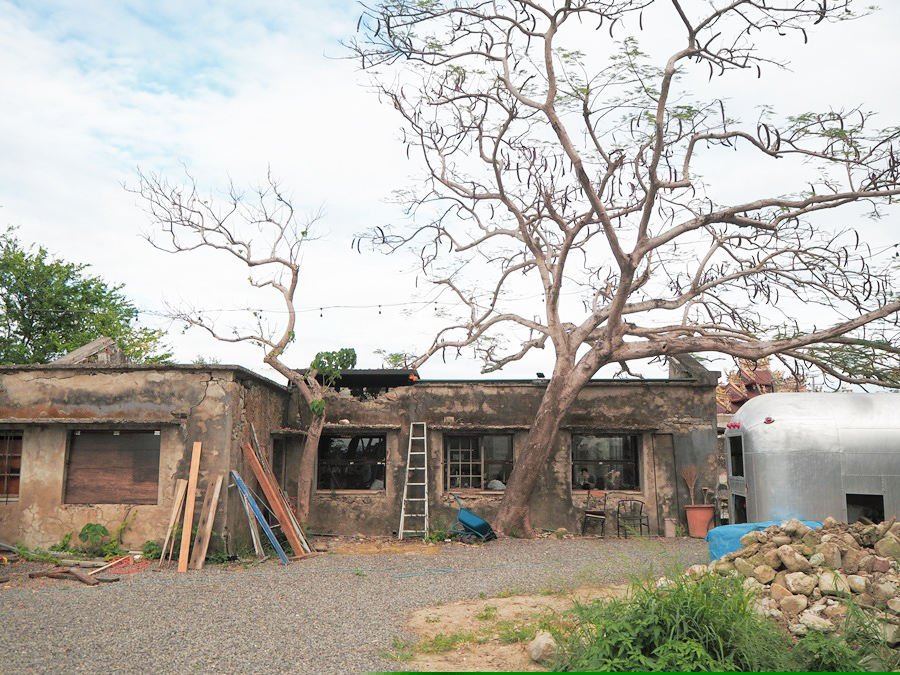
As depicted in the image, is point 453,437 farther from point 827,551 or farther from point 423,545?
point 827,551

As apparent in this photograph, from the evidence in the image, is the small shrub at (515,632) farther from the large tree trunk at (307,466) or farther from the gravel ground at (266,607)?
the large tree trunk at (307,466)

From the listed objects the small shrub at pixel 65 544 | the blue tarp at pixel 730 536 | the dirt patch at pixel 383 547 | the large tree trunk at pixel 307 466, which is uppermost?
the large tree trunk at pixel 307 466

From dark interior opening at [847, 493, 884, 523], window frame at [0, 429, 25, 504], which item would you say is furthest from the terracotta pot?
window frame at [0, 429, 25, 504]

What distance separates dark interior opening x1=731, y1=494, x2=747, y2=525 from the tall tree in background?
2219 centimetres

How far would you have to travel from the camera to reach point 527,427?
1377cm

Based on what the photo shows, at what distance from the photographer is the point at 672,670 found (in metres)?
4.50

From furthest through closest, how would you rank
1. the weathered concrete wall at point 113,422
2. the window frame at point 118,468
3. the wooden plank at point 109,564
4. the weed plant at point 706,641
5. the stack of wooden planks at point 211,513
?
1. the window frame at point 118,468
2. the weathered concrete wall at point 113,422
3. the stack of wooden planks at point 211,513
4. the wooden plank at point 109,564
5. the weed plant at point 706,641

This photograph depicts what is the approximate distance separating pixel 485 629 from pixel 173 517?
5.79 metres

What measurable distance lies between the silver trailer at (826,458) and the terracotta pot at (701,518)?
333cm

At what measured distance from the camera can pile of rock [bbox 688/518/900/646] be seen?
5.34 metres

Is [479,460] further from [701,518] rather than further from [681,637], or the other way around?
[681,637]

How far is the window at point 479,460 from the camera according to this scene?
14.0 meters

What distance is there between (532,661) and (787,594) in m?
2.27

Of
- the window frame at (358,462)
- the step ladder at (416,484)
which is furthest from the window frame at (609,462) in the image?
the window frame at (358,462)
